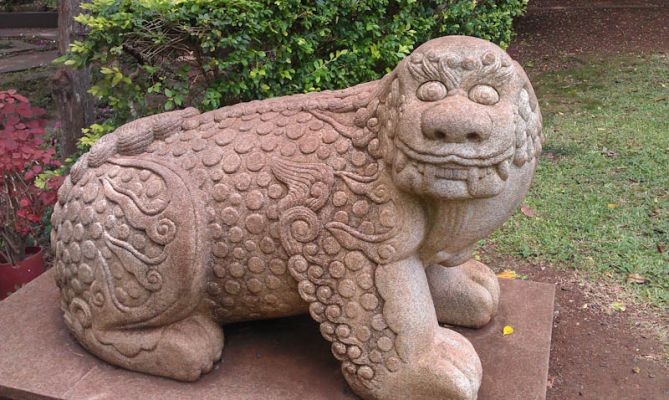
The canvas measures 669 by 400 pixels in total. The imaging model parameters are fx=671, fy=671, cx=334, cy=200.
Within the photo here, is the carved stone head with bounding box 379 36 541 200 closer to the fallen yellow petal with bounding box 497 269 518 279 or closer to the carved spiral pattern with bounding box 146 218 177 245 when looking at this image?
the carved spiral pattern with bounding box 146 218 177 245

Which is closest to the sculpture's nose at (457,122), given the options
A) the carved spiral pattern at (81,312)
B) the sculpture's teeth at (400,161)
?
the sculpture's teeth at (400,161)

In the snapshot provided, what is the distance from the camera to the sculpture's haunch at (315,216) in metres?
2.14

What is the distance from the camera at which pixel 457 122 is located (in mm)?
2041

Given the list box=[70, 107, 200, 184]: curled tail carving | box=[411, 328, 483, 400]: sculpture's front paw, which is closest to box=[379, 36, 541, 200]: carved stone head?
box=[411, 328, 483, 400]: sculpture's front paw

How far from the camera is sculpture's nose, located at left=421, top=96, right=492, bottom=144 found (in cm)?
204

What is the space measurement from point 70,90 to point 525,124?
3973mm

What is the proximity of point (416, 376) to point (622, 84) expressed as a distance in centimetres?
693

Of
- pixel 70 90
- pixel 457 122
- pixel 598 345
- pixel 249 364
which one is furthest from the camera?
pixel 70 90

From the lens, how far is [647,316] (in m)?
3.60

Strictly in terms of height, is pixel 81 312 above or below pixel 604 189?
above

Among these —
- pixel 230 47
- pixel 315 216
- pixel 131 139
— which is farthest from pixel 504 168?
pixel 230 47

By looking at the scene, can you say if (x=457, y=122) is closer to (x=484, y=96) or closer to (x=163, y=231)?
(x=484, y=96)

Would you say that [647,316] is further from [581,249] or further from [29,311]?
[29,311]

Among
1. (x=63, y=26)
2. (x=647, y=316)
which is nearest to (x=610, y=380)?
(x=647, y=316)
